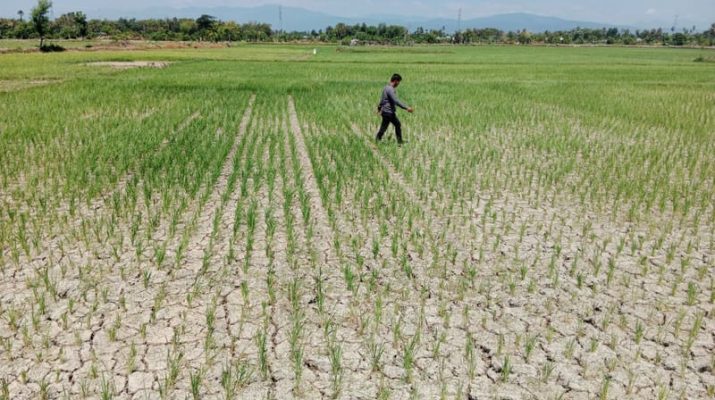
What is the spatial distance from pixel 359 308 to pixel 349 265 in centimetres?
87

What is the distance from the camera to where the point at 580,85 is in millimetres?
25375

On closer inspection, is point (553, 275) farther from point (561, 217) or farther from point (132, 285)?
point (132, 285)

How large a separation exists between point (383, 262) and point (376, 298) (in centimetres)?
80

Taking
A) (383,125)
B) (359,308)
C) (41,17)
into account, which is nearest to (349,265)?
(359,308)

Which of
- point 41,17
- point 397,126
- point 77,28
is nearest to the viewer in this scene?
point 397,126

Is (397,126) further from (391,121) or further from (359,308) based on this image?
(359,308)

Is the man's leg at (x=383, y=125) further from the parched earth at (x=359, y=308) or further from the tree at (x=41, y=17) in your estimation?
the tree at (x=41, y=17)

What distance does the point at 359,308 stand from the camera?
14.0 feet

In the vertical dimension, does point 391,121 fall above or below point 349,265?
above

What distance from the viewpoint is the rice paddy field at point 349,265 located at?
3447mm

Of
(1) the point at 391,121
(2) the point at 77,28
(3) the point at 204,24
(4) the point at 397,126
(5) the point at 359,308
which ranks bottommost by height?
(5) the point at 359,308

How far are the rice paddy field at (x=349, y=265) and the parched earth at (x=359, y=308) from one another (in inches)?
0.8

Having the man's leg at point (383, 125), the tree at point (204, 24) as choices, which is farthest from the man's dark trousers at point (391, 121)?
the tree at point (204, 24)

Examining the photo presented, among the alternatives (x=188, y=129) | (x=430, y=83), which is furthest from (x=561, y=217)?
(x=430, y=83)
